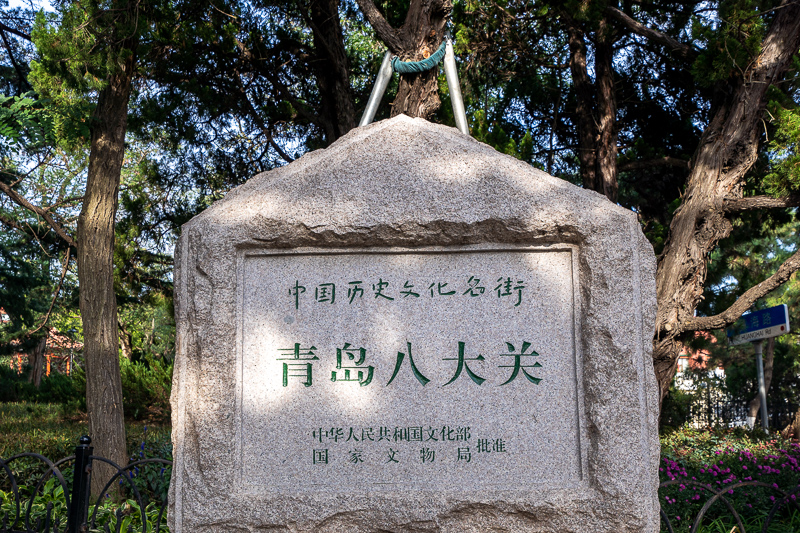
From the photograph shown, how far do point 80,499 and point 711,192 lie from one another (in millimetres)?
5282

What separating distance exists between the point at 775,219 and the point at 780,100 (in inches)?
83.9

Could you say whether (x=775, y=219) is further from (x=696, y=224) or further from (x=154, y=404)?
(x=154, y=404)

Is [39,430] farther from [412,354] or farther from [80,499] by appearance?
[412,354]

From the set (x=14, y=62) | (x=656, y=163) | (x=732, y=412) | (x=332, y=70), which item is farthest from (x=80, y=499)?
(x=732, y=412)

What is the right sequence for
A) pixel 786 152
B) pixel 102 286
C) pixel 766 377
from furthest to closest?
pixel 766 377 → pixel 786 152 → pixel 102 286

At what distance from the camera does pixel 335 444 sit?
2188 millimetres

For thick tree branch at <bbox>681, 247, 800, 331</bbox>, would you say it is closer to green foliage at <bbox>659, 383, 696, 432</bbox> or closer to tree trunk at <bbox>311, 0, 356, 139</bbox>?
tree trunk at <bbox>311, 0, 356, 139</bbox>

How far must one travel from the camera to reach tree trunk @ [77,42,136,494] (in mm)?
4801

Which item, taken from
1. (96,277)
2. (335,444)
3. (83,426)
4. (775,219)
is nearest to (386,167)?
(335,444)

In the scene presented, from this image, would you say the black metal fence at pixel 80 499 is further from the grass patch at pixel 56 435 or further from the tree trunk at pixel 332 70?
the tree trunk at pixel 332 70

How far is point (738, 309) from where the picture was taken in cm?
523

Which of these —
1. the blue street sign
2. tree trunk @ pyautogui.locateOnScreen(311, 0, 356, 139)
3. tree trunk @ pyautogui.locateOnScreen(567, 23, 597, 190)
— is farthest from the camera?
the blue street sign

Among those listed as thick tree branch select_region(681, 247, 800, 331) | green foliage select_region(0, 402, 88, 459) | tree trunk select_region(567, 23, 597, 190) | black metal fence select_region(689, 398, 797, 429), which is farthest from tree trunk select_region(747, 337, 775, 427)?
green foliage select_region(0, 402, 88, 459)

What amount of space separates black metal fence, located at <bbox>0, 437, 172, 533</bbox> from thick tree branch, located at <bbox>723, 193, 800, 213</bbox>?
16.2 ft
